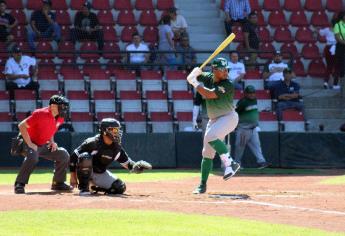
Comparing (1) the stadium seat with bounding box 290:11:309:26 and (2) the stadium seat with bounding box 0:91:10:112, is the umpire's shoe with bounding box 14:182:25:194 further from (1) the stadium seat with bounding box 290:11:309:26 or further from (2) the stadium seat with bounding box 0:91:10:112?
(1) the stadium seat with bounding box 290:11:309:26

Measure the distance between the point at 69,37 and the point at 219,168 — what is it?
5.38 metres

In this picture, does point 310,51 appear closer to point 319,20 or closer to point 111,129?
point 319,20

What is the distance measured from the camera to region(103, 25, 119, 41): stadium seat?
23953mm

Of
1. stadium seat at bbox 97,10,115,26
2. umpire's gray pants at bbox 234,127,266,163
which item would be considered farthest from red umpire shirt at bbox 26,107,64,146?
stadium seat at bbox 97,10,115,26

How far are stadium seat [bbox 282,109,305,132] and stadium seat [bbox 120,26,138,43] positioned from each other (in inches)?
179

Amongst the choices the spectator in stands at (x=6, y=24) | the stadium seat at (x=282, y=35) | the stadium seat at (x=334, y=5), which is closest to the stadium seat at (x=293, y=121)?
the stadium seat at (x=282, y=35)

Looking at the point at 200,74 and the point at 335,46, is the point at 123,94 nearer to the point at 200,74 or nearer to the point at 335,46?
the point at 335,46

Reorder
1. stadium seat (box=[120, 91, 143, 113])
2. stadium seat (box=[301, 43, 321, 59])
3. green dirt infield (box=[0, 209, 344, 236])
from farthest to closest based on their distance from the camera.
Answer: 1. stadium seat (box=[301, 43, 321, 59])
2. stadium seat (box=[120, 91, 143, 113])
3. green dirt infield (box=[0, 209, 344, 236])

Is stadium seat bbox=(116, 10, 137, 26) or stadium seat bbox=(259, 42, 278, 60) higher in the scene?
stadium seat bbox=(116, 10, 137, 26)

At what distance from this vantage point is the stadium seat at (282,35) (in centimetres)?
2545

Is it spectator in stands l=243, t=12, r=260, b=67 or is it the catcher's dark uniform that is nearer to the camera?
the catcher's dark uniform

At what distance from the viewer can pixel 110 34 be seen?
2406 cm

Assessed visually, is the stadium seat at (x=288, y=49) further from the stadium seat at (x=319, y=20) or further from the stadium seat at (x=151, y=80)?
the stadium seat at (x=151, y=80)

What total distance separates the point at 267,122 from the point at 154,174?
→ 4326mm
